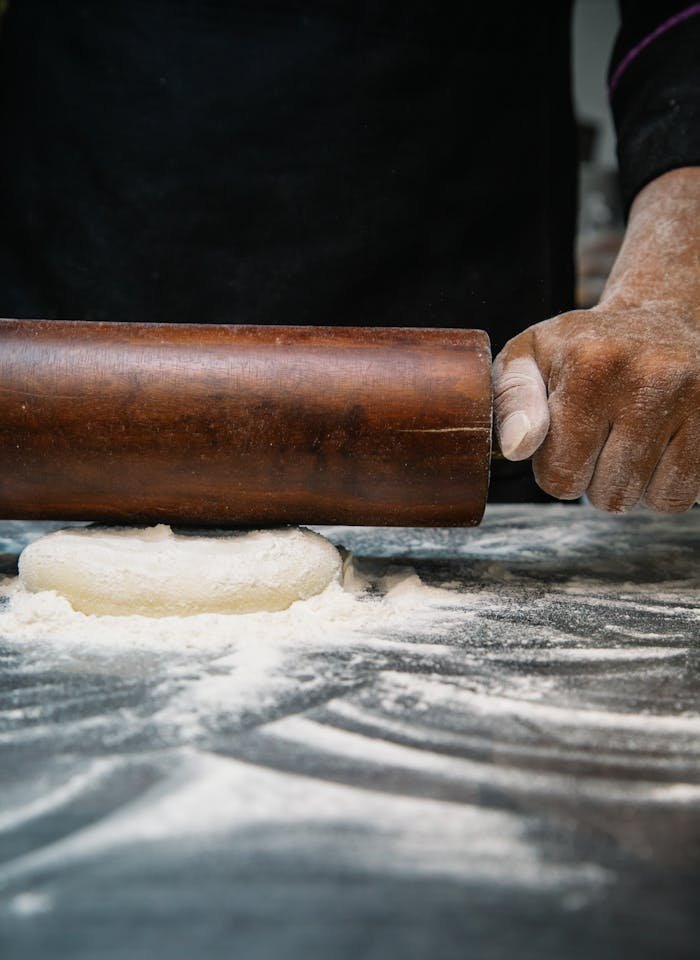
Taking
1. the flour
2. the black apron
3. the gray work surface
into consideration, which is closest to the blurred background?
the black apron

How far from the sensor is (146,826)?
68 centimetres

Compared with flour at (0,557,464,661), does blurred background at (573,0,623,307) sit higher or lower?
higher

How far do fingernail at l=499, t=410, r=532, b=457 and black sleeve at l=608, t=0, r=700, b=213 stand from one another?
770 mm

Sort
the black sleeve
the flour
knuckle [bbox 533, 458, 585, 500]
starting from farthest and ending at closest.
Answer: the black sleeve → knuckle [bbox 533, 458, 585, 500] → the flour

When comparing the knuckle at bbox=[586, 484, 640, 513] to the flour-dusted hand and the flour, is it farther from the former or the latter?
the flour

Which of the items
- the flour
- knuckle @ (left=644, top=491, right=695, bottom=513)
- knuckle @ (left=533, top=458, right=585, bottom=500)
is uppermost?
knuckle @ (left=533, top=458, right=585, bottom=500)

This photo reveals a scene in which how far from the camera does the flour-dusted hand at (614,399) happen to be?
4.32 ft

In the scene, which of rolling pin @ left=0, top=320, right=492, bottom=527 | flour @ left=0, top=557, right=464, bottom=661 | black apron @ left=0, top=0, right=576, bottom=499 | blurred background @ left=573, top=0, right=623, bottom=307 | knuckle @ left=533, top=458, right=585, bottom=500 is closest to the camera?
flour @ left=0, top=557, right=464, bottom=661

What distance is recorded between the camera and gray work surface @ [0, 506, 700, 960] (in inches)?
22.2

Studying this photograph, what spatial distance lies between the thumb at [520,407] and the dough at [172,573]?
13.6 inches

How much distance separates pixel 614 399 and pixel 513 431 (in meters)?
0.18

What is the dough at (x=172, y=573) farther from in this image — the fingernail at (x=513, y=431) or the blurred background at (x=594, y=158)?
the blurred background at (x=594, y=158)

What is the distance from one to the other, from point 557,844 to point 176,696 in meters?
0.46

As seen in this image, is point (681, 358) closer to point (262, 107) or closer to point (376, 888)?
point (376, 888)
